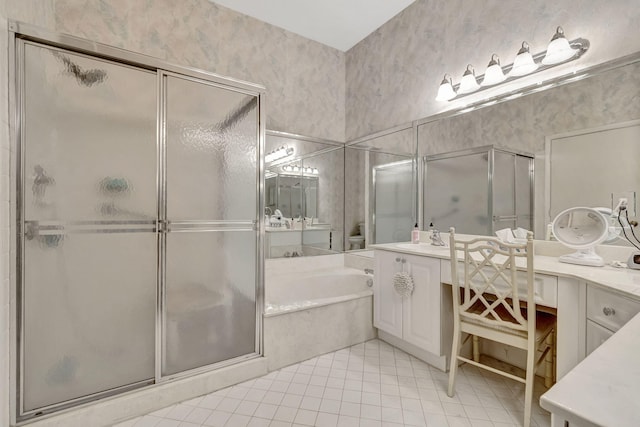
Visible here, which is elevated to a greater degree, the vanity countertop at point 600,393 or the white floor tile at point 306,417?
the vanity countertop at point 600,393

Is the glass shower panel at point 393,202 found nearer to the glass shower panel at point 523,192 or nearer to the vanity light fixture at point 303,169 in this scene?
the vanity light fixture at point 303,169

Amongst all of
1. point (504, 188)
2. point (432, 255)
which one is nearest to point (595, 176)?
point (504, 188)

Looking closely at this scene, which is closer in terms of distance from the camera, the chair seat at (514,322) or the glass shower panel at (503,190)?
the chair seat at (514,322)

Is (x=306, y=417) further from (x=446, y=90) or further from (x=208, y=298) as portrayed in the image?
(x=446, y=90)

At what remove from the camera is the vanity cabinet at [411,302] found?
213 cm

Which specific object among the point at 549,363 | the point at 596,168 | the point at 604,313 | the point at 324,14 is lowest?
the point at 549,363

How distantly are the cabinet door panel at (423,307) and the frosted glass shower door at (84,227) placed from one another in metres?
1.78

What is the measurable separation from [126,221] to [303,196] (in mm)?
1990

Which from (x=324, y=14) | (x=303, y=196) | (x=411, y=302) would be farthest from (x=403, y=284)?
(x=324, y=14)

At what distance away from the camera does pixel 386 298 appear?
2.52 meters

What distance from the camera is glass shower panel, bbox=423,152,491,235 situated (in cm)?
237

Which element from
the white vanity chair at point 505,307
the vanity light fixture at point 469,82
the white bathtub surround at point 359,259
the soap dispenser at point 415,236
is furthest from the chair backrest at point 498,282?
the white bathtub surround at point 359,259

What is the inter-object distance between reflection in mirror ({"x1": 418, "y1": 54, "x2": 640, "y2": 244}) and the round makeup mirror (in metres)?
0.10

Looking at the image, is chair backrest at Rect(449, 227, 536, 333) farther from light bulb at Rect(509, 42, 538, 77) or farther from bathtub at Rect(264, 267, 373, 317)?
light bulb at Rect(509, 42, 538, 77)
